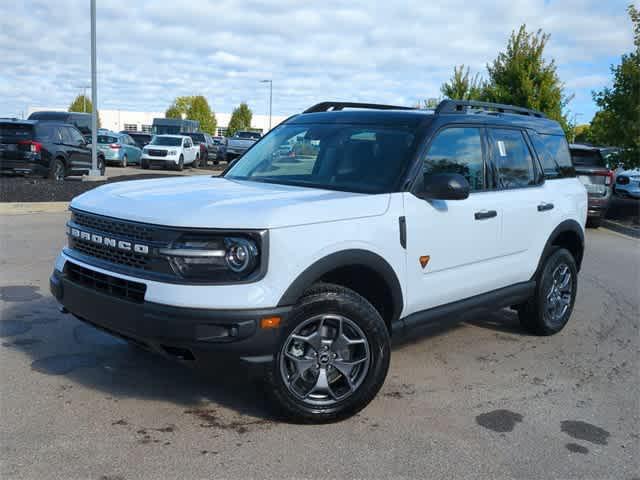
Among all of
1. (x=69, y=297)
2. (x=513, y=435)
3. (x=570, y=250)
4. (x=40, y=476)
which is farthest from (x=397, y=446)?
(x=570, y=250)

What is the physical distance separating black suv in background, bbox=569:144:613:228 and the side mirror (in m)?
11.4

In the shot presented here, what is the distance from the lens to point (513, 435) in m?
3.94

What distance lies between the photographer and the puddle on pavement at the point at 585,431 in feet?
13.0

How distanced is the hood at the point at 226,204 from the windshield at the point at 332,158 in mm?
249

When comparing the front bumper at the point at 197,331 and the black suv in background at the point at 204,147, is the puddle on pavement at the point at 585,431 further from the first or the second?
the black suv in background at the point at 204,147

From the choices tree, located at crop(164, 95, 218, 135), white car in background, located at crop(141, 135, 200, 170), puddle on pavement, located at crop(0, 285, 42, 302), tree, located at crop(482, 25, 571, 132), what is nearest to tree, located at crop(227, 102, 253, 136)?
tree, located at crop(164, 95, 218, 135)

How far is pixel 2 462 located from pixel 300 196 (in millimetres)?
2166

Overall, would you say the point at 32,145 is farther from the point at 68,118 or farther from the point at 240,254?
the point at 240,254

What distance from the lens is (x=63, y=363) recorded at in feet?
15.8

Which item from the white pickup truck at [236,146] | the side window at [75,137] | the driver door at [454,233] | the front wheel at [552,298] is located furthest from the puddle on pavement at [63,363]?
the white pickup truck at [236,146]

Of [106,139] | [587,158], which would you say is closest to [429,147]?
[587,158]

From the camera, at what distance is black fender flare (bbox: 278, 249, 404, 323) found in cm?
367

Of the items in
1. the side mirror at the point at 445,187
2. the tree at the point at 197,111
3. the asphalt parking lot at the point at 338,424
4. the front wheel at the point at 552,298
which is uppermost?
the tree at the point at 197,111

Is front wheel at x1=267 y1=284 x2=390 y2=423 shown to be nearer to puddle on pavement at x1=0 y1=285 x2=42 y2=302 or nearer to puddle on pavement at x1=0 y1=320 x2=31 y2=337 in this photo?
puddle on pavement at x1=0 y1=320 x2=31 y2=337
